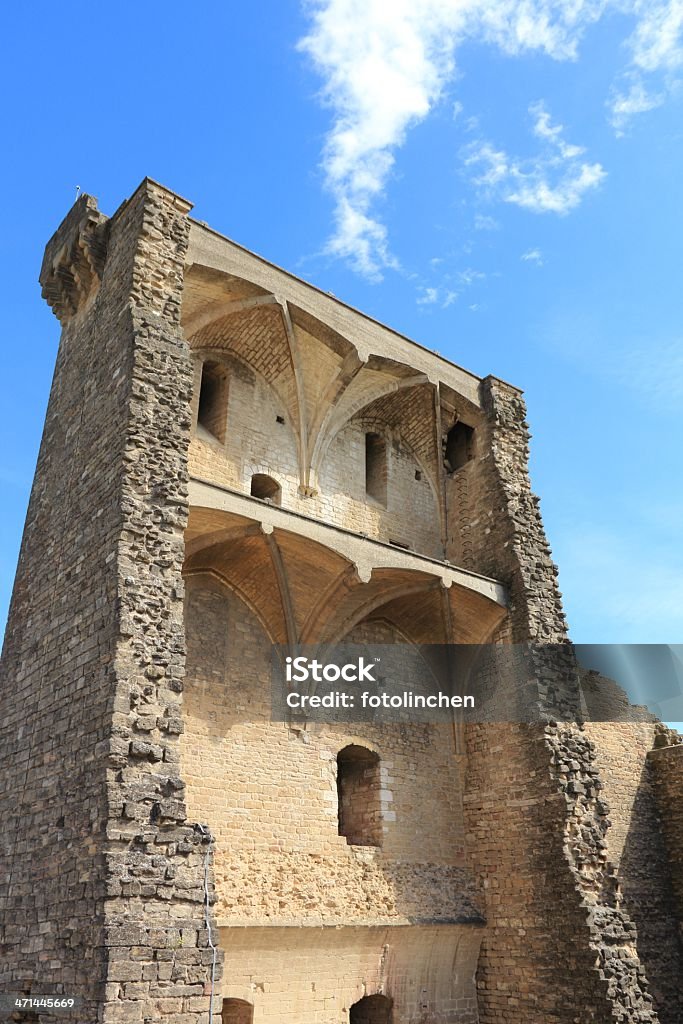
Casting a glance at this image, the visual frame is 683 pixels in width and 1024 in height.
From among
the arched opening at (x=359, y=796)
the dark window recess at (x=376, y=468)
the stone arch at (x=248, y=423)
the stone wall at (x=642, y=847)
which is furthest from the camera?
the stone wall at (x=642, y=847)

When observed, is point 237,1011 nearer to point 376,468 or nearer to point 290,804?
point 290,804

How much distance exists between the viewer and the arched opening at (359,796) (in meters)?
11.8

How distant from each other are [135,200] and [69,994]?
30.7ft

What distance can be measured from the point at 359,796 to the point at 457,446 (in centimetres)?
646

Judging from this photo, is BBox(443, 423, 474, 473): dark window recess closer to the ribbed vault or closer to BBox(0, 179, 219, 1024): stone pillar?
the ribbed vault

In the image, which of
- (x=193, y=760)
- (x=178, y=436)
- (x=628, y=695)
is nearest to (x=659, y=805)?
(x=628, y=695)

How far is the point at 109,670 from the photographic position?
8266mm

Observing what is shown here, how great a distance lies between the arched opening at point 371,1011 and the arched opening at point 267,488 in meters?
6.83

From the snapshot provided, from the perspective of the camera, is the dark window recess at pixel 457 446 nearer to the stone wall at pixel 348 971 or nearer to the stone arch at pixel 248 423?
the stone arch at pixel 248 423

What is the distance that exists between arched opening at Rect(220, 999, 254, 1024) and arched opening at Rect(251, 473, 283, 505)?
6.49 m

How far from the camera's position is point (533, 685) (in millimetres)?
12039

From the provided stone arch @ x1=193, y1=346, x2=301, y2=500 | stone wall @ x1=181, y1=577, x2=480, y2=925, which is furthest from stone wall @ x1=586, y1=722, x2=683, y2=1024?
stone arch @ x1=193, y1=346, x2=301, y2=500

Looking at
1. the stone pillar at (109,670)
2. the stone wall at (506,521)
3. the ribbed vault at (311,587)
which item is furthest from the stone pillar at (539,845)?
the stone pillar at (109,670)

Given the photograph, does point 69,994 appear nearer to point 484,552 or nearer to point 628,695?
point 484,552
